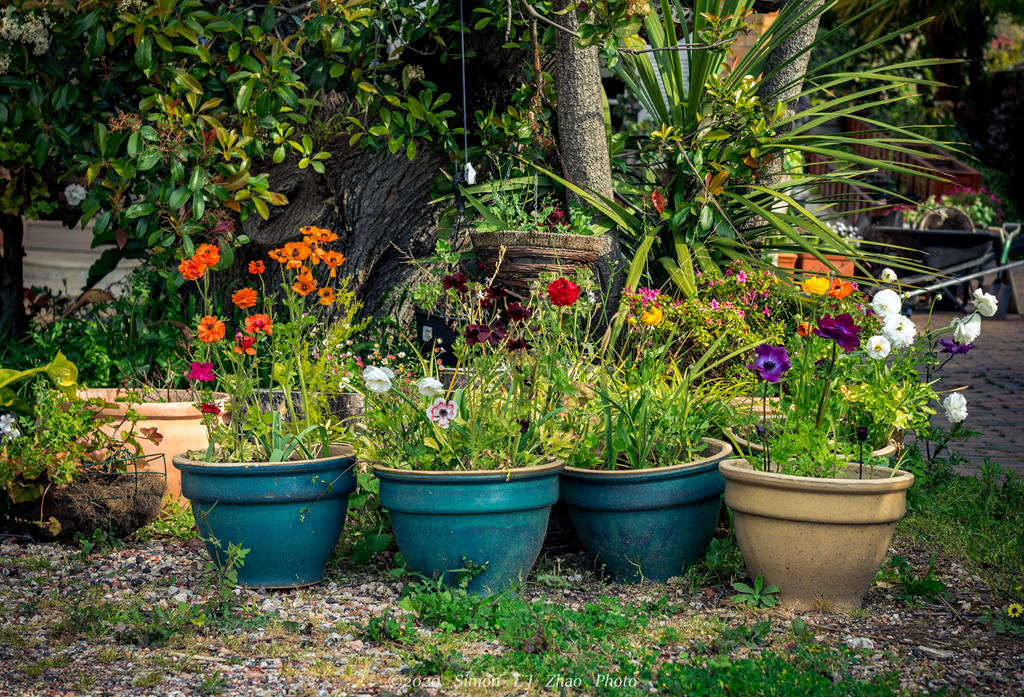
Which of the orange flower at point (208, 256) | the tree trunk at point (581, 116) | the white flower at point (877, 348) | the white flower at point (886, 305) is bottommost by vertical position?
the white flower at point (877, 348)

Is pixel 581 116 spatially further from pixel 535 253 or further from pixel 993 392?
pixel 993 392

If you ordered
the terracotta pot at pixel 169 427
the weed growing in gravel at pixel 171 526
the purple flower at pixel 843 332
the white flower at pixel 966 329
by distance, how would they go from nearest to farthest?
the purple flower at pixel 843 332 → the white flower at pixel 966 329 → the weed growing in gravel at pixel 171 526 → the terracotta pot at pixel 169 427

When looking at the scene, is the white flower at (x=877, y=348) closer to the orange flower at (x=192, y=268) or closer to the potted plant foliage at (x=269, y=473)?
the potted plant foliage at (x=269, y=473)

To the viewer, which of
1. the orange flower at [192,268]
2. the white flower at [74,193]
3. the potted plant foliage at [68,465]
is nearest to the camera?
the orange flower at [192,268]

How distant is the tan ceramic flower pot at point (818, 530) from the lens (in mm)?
2666

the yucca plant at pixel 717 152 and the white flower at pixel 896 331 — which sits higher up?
the yucca plant at pixel 717 152

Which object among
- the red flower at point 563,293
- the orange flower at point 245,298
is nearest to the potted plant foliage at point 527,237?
the red flower at point 563,293

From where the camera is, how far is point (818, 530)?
2.69m

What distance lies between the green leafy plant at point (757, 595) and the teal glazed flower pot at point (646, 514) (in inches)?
10.0

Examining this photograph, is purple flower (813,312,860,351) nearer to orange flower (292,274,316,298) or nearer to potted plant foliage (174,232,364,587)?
potted plant foliage (174,232,364,587)

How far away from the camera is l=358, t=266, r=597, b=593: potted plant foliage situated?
8.95 ft

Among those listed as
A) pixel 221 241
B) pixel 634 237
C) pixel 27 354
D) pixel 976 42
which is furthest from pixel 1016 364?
pixel 976 42

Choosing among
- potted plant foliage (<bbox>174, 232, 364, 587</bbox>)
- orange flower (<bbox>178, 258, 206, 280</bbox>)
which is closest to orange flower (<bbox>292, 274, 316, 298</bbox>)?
potted plant foliage (<bbox>174, 232, 364, 587</bbox>)

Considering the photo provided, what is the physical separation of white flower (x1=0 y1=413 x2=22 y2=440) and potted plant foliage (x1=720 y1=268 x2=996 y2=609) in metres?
2.43
